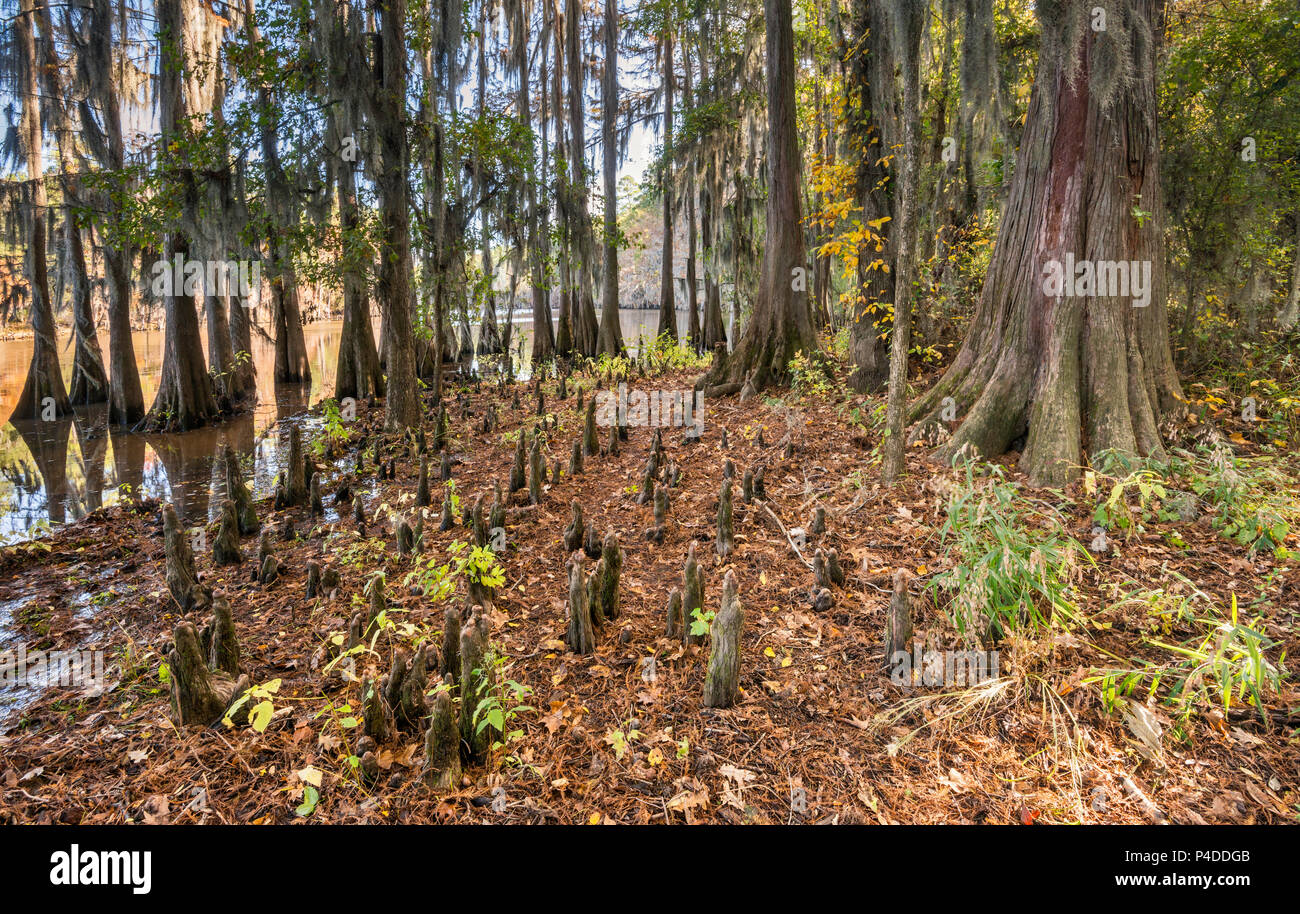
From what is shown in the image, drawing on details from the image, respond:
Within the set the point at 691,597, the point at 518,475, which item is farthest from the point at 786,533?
the point at 518,475

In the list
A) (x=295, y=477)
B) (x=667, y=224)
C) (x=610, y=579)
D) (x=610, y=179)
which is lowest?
(x=610, y=579)

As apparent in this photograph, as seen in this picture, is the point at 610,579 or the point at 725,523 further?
the point at 725,523

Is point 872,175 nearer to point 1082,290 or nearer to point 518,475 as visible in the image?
point 1082,290

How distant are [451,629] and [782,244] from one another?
7.31m

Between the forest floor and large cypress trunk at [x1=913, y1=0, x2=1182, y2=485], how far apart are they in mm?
686

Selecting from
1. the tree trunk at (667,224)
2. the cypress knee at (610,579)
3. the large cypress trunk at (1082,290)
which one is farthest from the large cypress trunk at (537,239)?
the cypress knee at (610,579)

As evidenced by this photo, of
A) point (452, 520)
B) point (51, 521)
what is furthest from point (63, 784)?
point (51, 521)

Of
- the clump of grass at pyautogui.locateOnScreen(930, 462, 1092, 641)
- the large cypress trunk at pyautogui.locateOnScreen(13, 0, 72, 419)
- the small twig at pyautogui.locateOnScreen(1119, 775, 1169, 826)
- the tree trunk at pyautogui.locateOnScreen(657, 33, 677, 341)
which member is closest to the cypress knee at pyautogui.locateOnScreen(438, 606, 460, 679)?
the clump of grass at pyautogui.locateOnScreen(930, 462, 1092, 641)

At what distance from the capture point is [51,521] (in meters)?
7.01

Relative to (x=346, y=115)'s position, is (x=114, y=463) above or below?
below

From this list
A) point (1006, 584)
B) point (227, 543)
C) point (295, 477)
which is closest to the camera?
point (1006, 584)

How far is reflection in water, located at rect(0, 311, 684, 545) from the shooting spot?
7.44 meters

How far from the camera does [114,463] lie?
958cm

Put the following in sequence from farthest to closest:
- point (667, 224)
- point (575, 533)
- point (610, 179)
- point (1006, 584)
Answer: point (667, 224) < point (610, 179) < point (575, 533) < point (1006, 584)
